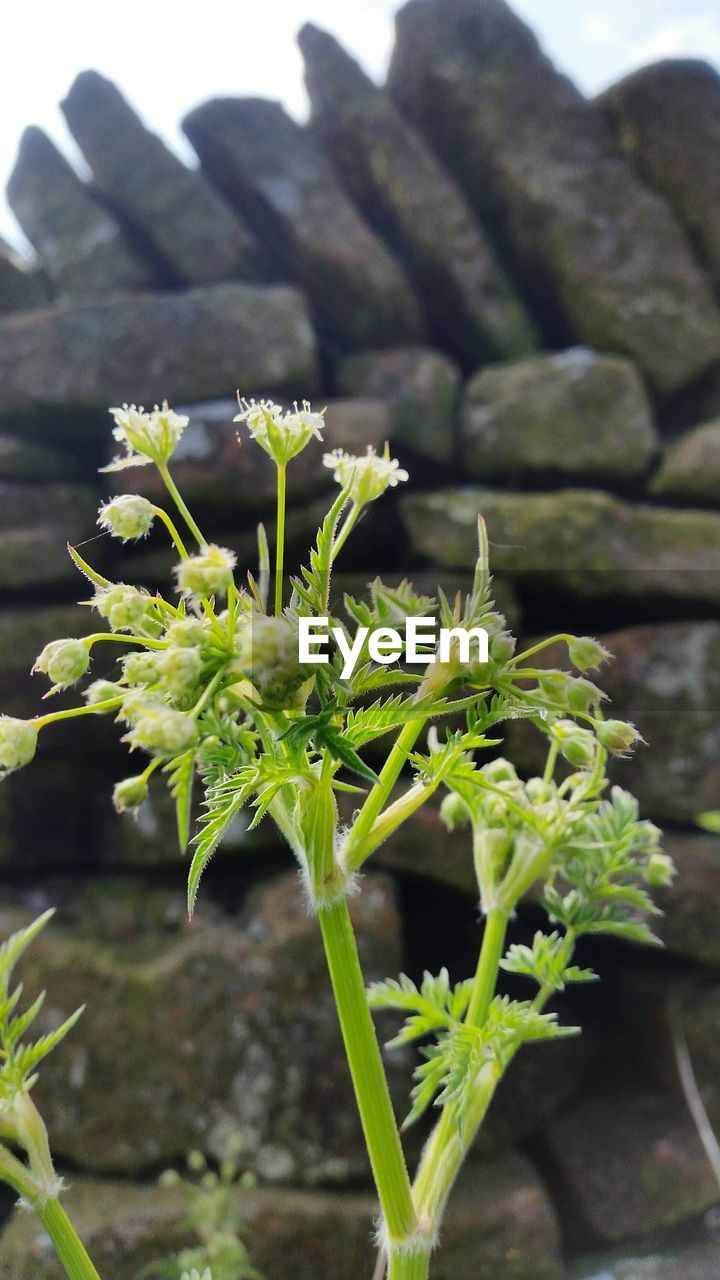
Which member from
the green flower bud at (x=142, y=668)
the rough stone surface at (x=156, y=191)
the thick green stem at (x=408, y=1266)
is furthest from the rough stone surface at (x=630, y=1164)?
the rough stone surface at (x=156, y=191)

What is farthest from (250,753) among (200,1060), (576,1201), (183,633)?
(576,1201)

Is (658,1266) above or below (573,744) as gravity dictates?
below

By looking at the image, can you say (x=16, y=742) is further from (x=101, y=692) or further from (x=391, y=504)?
(x=391, y=504)

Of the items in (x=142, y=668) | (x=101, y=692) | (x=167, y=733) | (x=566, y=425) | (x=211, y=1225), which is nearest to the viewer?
(x=167, y=733)

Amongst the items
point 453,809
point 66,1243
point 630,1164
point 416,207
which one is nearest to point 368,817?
point 453,809

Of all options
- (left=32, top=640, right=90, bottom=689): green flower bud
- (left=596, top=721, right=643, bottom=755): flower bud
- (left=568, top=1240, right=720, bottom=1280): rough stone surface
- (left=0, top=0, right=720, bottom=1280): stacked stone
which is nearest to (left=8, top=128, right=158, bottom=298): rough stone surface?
(left=0, top=0, right=720, bottom=1280): stacked stone

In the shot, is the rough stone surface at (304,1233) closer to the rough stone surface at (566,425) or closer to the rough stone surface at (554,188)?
the rough stone surface at (566,425)

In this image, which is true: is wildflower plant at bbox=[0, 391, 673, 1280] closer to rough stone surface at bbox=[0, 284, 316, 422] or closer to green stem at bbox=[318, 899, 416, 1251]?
green stem at bbox=[318, 899, 416, 1251]
